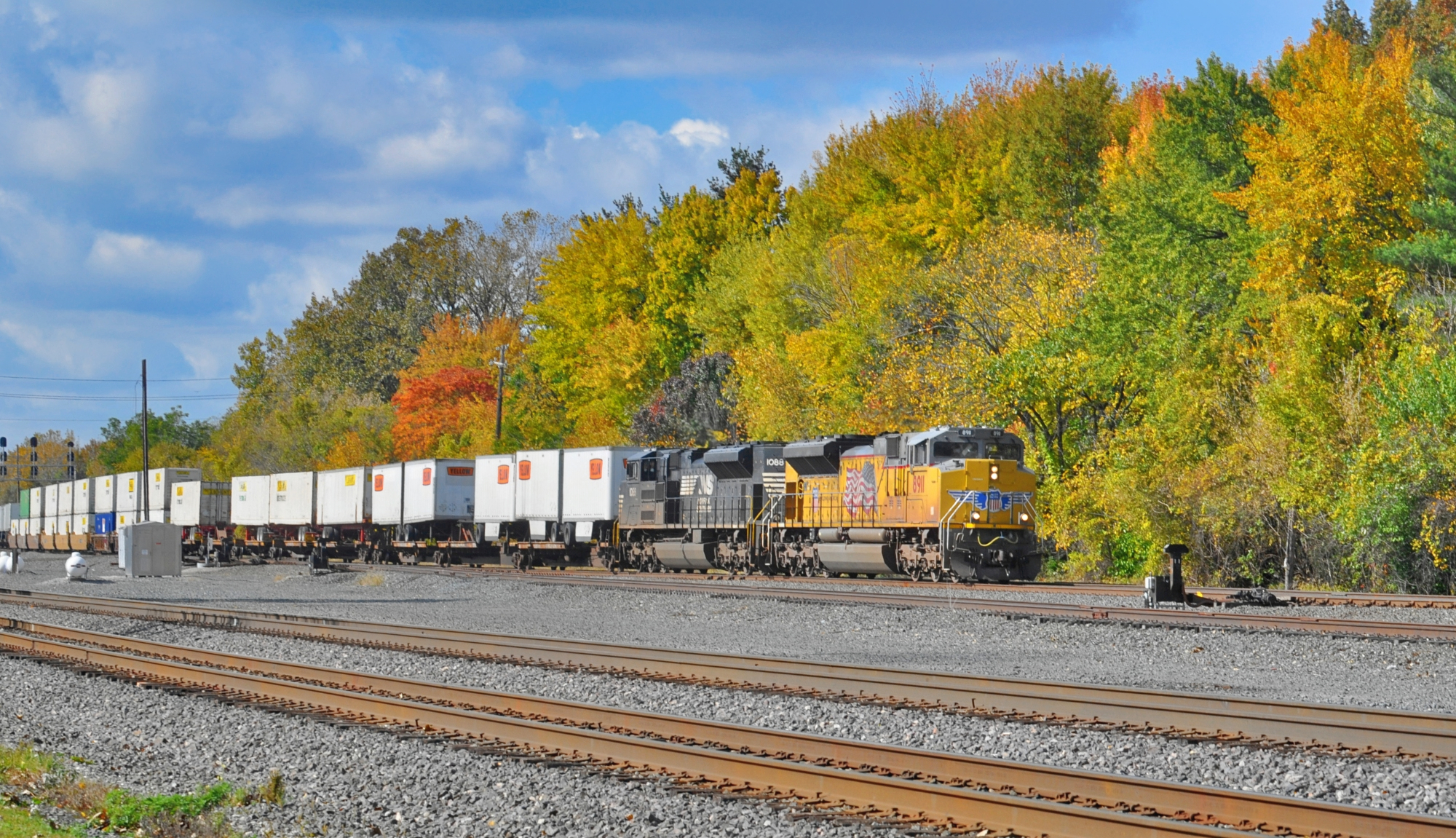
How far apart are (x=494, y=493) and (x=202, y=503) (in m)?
18.6

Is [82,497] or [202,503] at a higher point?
[82,497]

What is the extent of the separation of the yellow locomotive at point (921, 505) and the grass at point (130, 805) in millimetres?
17899

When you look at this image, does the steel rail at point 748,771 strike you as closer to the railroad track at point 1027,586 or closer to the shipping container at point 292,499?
the railroad track at point 1027,586

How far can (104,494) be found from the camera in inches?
2304

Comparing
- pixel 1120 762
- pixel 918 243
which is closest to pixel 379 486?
pixel 918 243

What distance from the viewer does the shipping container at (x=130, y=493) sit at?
55531 mm

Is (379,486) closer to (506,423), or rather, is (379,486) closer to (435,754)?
(506,423)

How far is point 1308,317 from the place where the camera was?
26328 millimetres

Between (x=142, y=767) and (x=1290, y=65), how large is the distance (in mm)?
35862

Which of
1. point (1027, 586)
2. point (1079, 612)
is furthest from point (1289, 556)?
point (1079, 612)

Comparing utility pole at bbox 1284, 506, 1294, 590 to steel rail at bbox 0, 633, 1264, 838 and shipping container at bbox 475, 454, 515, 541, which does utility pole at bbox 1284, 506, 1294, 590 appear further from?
shipping container at bbox 475, 454, 515, 541

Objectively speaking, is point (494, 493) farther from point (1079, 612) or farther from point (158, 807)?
point (158, 807)

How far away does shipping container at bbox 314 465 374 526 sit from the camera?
4416cm

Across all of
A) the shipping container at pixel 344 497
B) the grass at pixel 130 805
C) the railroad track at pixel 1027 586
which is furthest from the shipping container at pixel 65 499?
the grass at pixel 130 805
